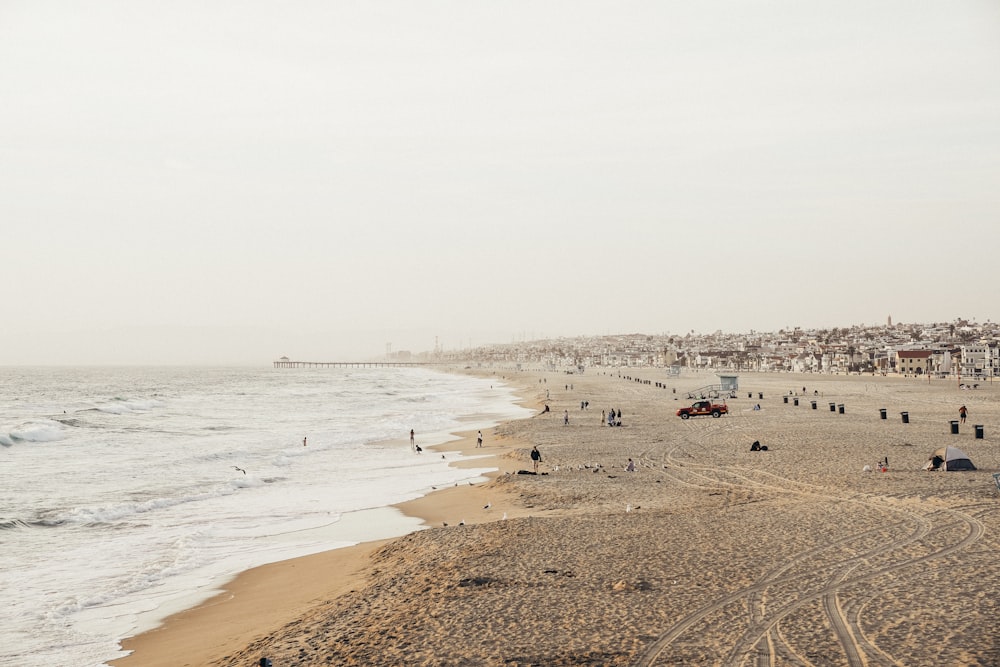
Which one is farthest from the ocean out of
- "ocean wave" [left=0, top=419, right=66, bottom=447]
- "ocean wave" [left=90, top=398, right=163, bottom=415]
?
"ocean wave" [left=90, top=398, right=163, bottom=415]

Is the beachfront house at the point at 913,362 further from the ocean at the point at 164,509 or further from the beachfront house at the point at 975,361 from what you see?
the ocean at the point at 164,509

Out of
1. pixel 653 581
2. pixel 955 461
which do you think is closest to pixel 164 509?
pixel 653 581

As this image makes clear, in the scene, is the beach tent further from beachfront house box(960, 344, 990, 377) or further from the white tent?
beachfront house box(960, 344, 990, 377)

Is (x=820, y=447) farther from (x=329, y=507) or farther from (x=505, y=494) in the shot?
(x=329, y=507)

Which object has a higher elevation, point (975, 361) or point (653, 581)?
point (653, 581)

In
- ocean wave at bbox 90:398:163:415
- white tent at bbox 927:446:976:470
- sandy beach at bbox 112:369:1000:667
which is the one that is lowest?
ocean wave at bbox 90:398:163:415

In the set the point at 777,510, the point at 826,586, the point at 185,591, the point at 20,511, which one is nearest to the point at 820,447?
the point at 777,510

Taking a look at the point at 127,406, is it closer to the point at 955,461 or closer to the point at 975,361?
the point at 955,461
